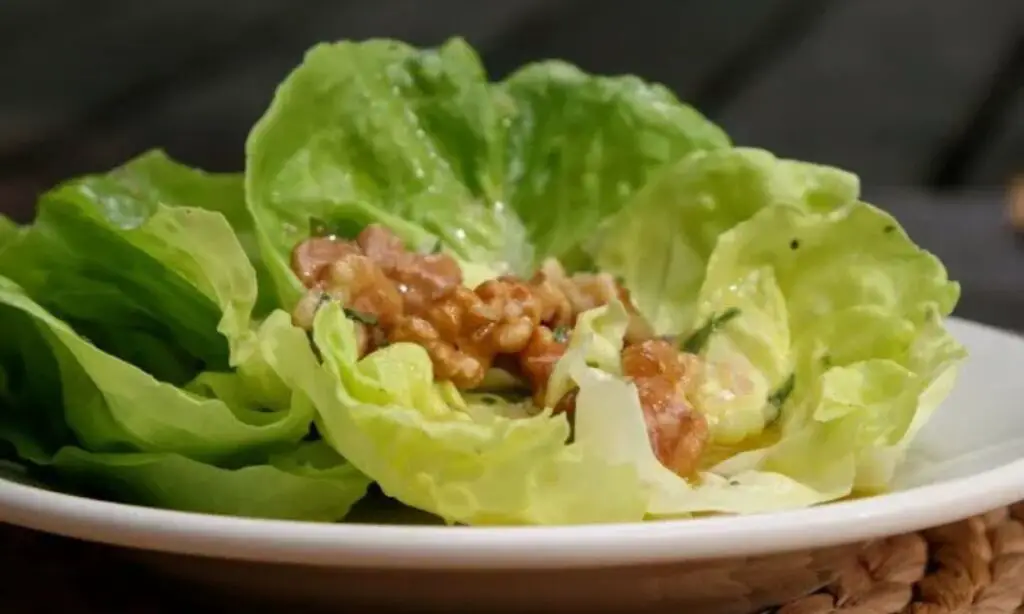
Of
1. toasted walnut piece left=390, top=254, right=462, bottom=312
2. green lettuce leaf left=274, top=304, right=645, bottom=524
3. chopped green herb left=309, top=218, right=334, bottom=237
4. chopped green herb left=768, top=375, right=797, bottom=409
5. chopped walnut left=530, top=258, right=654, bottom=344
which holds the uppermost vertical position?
green lettuce leaf left=274, top=304, right=645, bottom=524

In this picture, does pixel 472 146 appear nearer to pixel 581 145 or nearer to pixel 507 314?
pixel 581 145

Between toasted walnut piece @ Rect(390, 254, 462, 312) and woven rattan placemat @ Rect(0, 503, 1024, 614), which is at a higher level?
toasted walnut piece @ Rect(390, 254, 462, 312)

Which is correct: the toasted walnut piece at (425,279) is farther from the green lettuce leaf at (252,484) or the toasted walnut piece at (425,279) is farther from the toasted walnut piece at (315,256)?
the green lettuce leaf at (252,484)

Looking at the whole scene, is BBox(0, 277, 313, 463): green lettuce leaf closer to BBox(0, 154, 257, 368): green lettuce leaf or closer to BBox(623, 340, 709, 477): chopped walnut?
BBox(0, 154, 257, 368): green lettuce leaf

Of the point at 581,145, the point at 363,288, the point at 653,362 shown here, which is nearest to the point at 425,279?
the point at 363,288

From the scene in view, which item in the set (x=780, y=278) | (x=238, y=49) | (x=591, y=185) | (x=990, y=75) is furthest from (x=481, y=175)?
(x=990, y=75)

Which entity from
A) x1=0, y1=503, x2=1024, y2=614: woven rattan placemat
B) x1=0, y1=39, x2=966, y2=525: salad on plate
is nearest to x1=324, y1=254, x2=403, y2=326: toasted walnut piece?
x1=0, y1=39, x2=966, y2=525: salad on plate

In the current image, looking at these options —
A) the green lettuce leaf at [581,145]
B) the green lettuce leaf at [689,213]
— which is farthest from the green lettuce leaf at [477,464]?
the green lettuce leaf at [581,145]

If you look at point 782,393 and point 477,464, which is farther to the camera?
point 782,393
